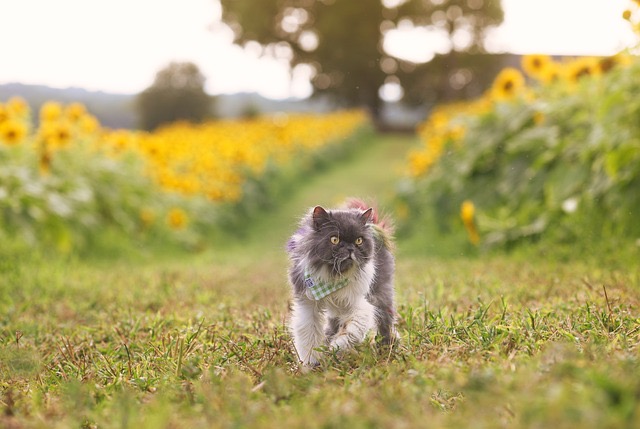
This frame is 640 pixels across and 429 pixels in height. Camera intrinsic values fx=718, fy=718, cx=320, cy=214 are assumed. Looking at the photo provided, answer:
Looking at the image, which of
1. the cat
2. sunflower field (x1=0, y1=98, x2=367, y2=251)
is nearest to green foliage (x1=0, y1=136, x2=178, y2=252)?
sunflower field (x1=0, y1=98, x2=367, y2=251)

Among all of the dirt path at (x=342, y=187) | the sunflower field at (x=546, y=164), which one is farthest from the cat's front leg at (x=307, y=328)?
the dirt path at (x=342, y=187)

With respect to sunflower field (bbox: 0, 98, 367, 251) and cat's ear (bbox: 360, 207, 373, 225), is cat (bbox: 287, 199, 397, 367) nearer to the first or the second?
cat's ear (bbox: 360, 207, 373, 225)

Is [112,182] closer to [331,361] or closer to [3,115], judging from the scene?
[3,115]

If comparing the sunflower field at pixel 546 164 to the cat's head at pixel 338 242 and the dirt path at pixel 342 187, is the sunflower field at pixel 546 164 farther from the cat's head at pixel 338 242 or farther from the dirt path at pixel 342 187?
the cat's head at pixel 338 242

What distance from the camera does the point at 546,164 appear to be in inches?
259

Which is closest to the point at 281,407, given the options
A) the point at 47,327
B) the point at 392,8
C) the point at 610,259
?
the point at 47,327

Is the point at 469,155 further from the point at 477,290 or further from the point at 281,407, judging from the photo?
the point at 281,407

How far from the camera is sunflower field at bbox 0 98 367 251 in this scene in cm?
692

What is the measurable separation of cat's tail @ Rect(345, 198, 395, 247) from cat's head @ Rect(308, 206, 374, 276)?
27cm

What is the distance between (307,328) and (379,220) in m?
0.69

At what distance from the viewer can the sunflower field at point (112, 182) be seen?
6918 millimetres

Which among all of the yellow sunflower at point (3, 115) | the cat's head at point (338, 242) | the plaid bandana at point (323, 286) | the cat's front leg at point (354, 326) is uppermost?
the yellow sunflower at point (3, 115)

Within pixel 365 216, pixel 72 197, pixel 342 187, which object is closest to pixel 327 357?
pixel 365 216

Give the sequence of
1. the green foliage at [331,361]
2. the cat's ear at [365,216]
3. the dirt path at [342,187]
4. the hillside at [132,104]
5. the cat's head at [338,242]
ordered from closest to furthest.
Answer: the green foliage at [331,361], the cat's head at [338,242], the cat's ear at [365,216], the dirt path at [342,187], the hillside at [132,104]
